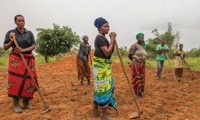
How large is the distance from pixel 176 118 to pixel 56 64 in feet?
41.8

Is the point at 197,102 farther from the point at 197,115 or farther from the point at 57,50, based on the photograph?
the point at 57,50

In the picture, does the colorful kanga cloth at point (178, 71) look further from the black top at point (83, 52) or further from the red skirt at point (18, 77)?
the red skirt at point (18, 77)

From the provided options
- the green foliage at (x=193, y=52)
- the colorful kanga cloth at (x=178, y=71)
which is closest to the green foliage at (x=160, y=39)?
the green foliage at (x=193, y=52)

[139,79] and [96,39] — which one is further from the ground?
[96,39]

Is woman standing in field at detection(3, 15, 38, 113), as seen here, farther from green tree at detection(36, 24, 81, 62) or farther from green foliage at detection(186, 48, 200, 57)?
green foliage at detection(186, 48, 200, 57)

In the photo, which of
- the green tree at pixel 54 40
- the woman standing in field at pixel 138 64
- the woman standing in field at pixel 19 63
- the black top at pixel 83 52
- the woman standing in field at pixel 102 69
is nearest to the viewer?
the woman standing in field at pixel 102 69

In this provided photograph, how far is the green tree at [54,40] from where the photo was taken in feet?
64.3

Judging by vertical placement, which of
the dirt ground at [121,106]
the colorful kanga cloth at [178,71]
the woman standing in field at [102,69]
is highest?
the woman standing in field at [102,69]

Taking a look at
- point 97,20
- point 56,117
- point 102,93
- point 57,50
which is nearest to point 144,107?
point 102,93

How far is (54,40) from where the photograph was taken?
19.4m

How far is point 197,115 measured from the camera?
5.15 metres

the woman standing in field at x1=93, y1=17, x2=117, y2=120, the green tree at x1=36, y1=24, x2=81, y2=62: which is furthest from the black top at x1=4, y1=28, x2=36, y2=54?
the green tree at x1=36, y1=24, x2=81, y2=62

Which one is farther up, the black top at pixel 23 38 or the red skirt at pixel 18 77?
the black top at pixel 23 38

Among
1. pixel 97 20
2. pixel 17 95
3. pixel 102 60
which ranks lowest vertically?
pixel 17 95
